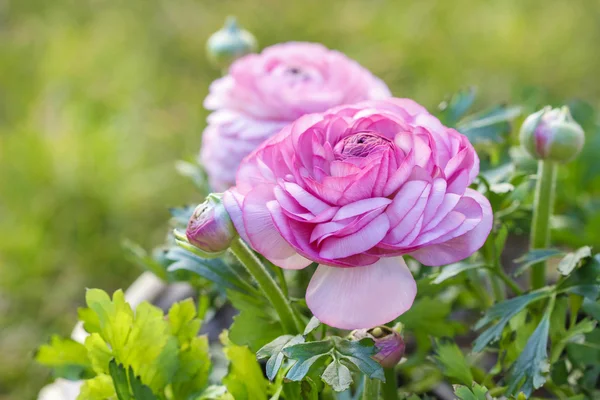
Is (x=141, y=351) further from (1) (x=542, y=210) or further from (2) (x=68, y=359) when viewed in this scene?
(1) (x=542, y=210)

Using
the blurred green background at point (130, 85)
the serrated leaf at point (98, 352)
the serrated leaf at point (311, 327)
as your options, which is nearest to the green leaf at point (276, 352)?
the serrated leaf at point (311, 327)

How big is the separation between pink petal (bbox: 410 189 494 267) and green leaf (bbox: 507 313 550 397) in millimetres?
109

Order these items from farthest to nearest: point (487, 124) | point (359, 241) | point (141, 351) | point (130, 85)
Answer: point (130, 85) < point (487, 124) < point (141, 351) < point (359, 241)

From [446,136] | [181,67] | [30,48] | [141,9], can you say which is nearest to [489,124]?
[446,136]

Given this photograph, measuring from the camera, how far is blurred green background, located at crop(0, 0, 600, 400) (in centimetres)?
118

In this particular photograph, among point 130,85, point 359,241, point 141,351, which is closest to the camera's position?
point 359,241

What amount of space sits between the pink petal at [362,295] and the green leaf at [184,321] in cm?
13

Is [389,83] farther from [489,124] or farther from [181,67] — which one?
[489,124]

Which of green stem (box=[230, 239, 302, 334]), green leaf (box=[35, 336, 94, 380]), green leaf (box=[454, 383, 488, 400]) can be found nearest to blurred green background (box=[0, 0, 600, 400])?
green leaf (box=[35, 336, 94, 380])

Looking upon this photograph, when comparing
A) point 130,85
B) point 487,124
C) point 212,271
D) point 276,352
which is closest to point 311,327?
point 276,352

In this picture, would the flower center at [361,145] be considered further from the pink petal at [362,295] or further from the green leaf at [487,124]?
the green leaf at [487,124]

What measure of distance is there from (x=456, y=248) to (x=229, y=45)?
35 centimetres

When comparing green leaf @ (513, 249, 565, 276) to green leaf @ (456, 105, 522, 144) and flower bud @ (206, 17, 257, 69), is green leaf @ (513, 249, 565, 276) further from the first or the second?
flower bud @ (206, 17, 257, 69)

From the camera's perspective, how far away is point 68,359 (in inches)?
18.4
